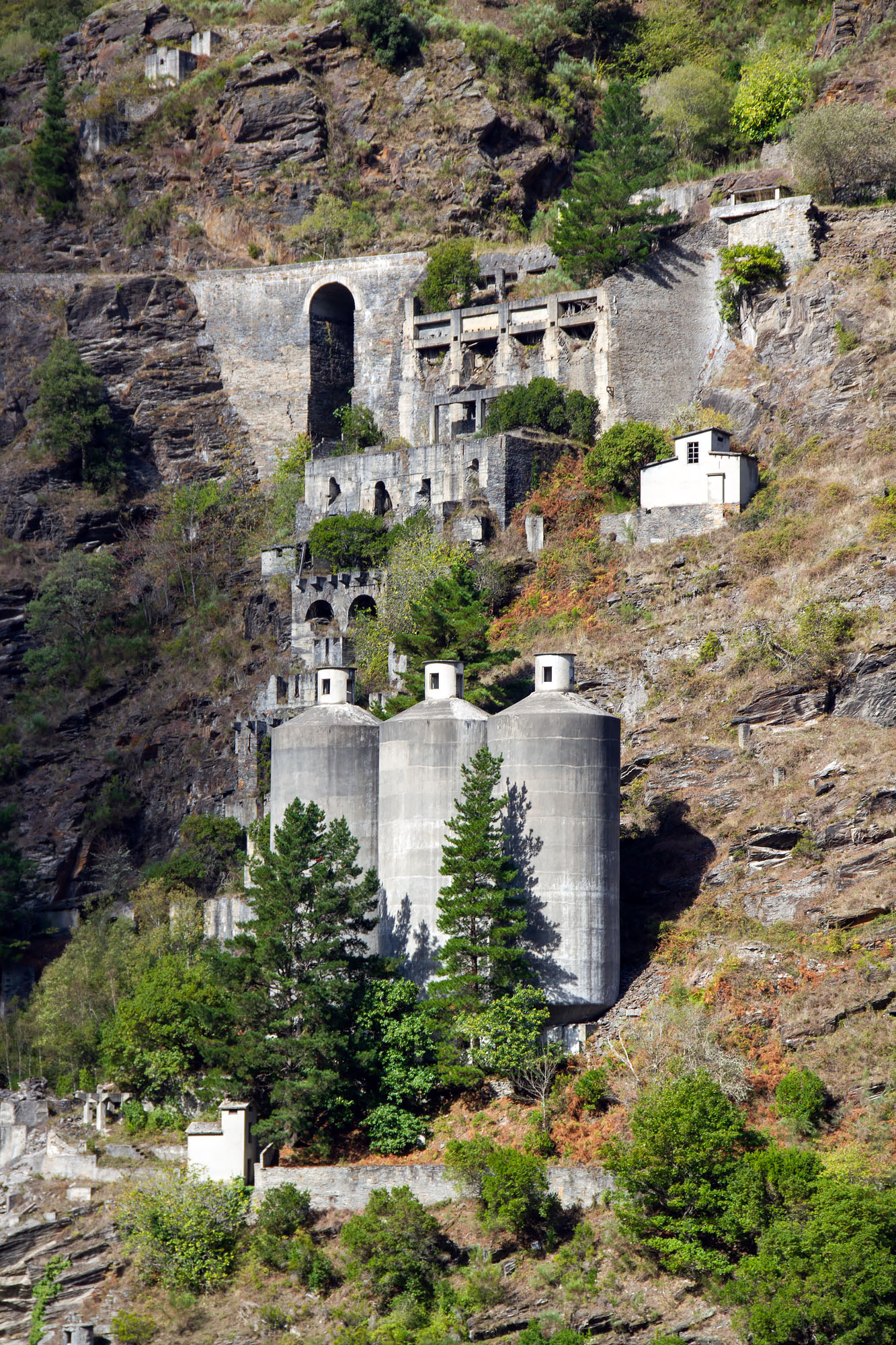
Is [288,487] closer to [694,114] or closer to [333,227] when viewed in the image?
[333,227]

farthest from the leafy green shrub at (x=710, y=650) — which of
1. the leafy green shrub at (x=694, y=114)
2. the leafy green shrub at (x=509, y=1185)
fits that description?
the leafy green shrub at (x=694, y=114)

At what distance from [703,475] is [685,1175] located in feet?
90.1

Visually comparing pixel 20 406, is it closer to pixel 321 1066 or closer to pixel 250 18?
pixel 250 18

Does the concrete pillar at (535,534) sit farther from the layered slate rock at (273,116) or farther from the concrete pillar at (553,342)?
the layered slate rock at (273,116)

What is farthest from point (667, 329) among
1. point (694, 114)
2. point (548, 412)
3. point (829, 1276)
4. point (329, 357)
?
point (829, 1276)

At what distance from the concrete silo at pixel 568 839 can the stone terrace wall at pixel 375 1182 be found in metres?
5.62

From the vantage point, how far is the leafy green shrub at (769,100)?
8131 centimetres

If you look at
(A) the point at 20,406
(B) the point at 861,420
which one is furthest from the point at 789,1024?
(A) the point at 20,406

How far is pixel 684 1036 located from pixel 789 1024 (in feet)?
8.39

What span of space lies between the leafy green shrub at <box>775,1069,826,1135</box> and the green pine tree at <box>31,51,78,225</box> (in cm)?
5912

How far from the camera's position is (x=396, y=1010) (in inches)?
2069

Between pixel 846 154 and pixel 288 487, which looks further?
pixel 288 487

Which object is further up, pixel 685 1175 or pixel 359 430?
pixel 359 430

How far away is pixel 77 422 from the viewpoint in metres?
82.8
